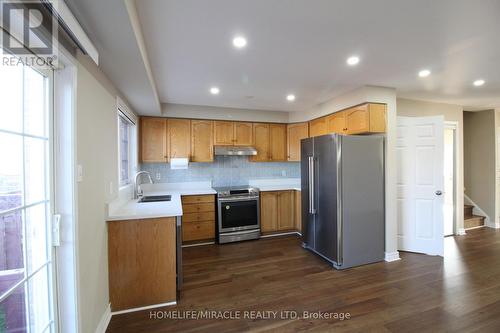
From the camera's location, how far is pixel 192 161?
4141 mm

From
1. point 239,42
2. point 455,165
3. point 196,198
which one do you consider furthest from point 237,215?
point 455,165

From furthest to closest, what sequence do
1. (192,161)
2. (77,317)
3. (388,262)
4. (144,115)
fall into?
(192,161) → (144,115) → (388,262) → (77,317)

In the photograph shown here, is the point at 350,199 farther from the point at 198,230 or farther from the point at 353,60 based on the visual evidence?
the point at 198,230

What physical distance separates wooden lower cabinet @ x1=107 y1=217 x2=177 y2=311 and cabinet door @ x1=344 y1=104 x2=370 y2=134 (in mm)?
2730

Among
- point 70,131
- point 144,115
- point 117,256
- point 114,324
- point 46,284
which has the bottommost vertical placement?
point 114,324

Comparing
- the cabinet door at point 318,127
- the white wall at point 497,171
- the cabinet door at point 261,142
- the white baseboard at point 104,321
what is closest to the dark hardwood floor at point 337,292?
the white baseboard at point 104,321

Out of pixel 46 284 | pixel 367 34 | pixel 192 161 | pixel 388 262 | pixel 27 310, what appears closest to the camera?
pixel 27 310

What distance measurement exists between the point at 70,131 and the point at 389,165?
143 inches

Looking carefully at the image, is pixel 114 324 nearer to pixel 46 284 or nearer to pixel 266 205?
pixel 46 284

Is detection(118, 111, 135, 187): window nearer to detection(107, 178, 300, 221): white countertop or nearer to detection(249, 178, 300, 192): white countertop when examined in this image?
detection(107, 178, 300, 221): white countertop

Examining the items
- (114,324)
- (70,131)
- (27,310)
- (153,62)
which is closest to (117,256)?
(114,324)

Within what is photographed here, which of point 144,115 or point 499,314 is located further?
point 144,115

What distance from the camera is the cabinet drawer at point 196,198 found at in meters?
3.76

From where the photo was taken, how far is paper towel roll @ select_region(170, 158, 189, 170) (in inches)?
154
